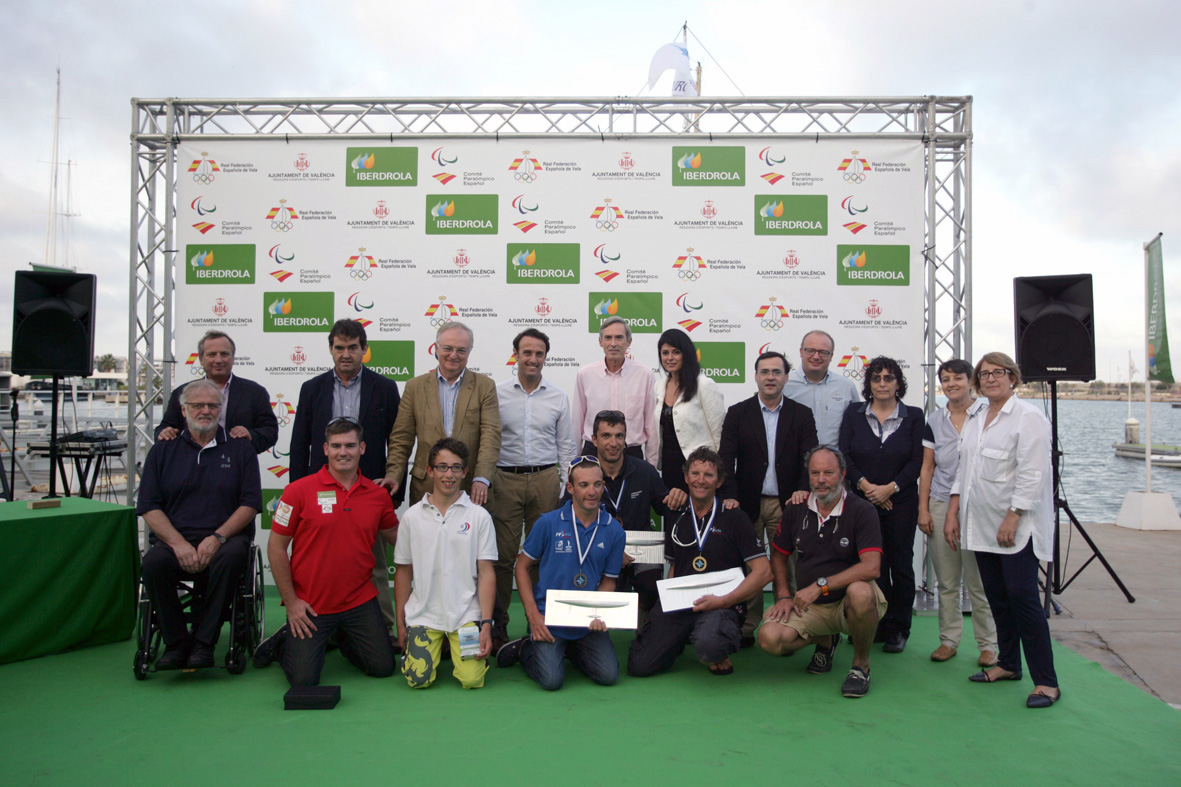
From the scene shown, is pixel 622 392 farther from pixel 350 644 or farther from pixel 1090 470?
pixel 1090 470

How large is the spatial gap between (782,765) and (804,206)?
377 cm

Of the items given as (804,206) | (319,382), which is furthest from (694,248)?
(319,382)

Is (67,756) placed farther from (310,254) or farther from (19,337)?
(310,254)

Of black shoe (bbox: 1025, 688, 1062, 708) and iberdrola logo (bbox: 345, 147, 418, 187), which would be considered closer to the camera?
black shoe (bbox: 1025, 688, 1062, 708)

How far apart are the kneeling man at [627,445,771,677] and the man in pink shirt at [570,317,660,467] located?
0.47m

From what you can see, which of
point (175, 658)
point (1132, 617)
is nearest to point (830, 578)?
point (1132, 617)

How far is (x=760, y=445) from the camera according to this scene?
378 centimetres

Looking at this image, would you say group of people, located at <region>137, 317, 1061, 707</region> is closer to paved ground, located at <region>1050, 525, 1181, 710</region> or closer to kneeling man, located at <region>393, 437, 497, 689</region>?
kneeling man, located at <region>393, 437, 497, 689</region>

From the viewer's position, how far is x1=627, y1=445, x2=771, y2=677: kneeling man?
10.8 ft

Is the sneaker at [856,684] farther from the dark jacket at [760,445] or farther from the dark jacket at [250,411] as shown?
the dark jacket at [250,411]

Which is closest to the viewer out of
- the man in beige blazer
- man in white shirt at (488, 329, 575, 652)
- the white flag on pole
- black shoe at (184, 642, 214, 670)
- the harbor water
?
black shoe at (184, 642, 214, 670)

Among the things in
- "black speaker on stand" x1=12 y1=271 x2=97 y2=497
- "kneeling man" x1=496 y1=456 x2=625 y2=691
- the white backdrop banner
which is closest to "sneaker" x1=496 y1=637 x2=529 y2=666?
"kneeling man" x1=496 y1=456 x2=625 y2=691

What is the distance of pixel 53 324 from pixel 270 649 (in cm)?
279

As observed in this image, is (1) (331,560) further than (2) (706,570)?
No
